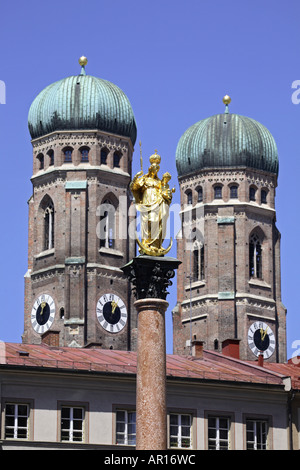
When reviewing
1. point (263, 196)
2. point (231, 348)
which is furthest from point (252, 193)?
point (231, 348)

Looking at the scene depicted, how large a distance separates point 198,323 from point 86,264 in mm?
12765

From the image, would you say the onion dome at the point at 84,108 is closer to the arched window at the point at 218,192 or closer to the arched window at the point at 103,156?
the arched window at the point at 103,156

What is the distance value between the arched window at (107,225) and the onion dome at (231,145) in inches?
557

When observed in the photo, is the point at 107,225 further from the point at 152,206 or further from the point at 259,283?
the point at 152,206

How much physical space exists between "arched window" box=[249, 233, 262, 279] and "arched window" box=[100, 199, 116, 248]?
13.4 metres

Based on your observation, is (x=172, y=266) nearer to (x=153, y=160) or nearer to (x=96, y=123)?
(x=153, y=160)

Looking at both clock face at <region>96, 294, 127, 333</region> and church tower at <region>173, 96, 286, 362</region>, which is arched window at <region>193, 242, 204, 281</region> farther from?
clock face at <region>96, 294, 127, 333</region>

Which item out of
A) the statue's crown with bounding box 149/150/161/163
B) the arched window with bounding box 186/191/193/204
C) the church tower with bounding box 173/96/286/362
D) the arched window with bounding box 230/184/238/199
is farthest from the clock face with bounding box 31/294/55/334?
the statue's crown with bounding box 149/150/161/163

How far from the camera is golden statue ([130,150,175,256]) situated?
42.9 meters

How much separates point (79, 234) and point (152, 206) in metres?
66.3

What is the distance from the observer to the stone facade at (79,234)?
108 meters

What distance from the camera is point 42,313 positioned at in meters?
110
